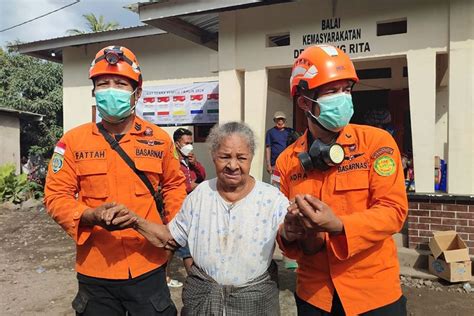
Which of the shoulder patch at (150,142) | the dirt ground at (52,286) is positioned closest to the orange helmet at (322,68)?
the shoulder patch at (150,142)

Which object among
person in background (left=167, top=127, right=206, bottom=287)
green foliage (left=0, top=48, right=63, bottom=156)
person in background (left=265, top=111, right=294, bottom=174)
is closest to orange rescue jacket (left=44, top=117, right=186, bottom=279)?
person in background (left=167, top=127, right=206, bottom=287)

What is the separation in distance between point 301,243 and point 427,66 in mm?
4655

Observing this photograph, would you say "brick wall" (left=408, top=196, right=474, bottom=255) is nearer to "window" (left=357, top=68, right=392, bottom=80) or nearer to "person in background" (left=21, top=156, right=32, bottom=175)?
"window" (left=357, top=68, right=392, bottom=80)

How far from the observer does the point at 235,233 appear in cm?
200

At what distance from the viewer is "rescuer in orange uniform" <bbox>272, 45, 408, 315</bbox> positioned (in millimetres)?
1815

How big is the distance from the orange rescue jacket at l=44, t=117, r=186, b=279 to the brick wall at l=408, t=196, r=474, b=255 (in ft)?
13.8

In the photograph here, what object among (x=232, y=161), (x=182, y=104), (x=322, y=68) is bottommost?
(x=232, y=161)

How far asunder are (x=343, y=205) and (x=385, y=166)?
25 centimetres

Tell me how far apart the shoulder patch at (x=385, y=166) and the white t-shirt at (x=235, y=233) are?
450mm

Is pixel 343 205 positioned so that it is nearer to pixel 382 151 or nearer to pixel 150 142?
pixel 382 151

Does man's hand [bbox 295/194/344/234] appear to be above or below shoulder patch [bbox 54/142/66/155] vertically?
below

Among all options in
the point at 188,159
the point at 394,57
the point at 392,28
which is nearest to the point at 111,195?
the point at 188,159

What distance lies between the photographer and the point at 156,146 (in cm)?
244

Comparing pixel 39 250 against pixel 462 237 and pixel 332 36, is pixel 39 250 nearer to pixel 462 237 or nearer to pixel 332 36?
pixel 332 36
